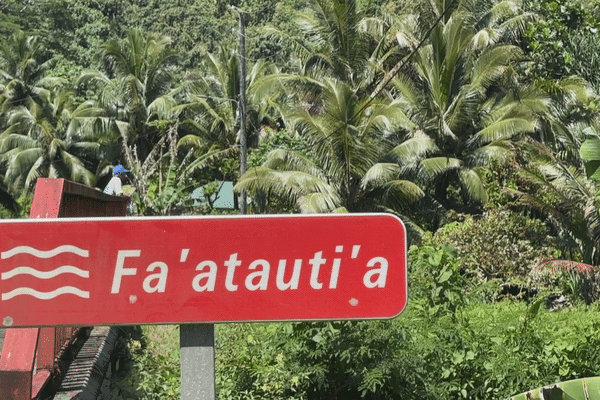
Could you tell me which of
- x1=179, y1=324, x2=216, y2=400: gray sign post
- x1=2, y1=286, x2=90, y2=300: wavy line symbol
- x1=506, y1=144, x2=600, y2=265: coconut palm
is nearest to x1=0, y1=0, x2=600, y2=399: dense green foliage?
x1=506, y1=144, x2=600, y2=265: coconut palm

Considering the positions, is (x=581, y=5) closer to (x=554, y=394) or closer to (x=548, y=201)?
(x=548, y=201)

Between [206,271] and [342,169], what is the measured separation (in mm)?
18477

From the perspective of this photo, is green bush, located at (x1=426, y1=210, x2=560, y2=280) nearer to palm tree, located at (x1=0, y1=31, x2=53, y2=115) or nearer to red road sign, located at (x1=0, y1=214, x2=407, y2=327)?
red road sign, located at (x1=0, y1=214, x2=407, y2=327)

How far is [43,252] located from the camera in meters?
2.46

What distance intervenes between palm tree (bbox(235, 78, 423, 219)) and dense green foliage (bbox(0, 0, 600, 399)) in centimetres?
5

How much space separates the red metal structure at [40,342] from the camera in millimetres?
4039

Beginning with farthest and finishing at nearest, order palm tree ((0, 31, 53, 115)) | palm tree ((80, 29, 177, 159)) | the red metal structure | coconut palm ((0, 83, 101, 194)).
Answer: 1. palm tree ((0, 31, 53, 115))
2. coconut palm ((0, 83, 101, 194))
3. palm tree ((80, 29, 177, 159))
4. the red metal structure

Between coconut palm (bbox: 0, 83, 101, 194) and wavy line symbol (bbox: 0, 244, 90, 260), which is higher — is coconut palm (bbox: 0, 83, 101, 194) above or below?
below

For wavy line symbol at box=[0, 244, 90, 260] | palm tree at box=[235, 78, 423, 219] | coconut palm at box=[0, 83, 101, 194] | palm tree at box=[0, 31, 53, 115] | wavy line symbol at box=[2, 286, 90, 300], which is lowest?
coconut palm at box=[0, 83, 101, 194]

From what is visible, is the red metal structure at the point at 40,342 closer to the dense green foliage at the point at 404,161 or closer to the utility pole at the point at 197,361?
the utility pole at the point at 197,361

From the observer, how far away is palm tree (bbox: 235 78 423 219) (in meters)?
20.5

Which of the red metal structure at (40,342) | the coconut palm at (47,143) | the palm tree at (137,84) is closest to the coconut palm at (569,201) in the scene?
the red metal structure at (40,342)

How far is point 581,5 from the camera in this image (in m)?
22.7

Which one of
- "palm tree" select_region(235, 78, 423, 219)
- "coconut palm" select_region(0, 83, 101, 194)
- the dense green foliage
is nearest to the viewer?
the dense green foliage
